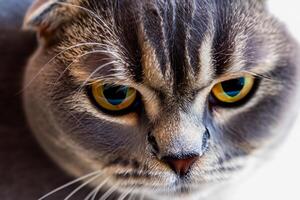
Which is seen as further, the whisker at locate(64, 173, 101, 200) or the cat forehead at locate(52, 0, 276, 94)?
the whisker at locate(64, 173, 101, 200)

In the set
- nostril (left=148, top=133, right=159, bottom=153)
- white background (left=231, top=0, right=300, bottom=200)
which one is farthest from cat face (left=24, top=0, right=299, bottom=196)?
white background (left=231, top=0, right=300, bottom=200)

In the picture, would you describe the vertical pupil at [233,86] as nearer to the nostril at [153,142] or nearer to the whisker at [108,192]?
the nostril at [153,142]

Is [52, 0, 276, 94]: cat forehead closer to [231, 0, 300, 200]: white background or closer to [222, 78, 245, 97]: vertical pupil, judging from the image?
[222, 78, 245, 97]: vertical pupil

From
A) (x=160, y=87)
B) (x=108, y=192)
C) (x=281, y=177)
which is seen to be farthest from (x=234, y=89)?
(x=281, y=177)

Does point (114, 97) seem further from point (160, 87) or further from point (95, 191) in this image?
point (95, 191)

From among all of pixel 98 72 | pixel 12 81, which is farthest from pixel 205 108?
pixel 12 81

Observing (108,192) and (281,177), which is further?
(281,177)

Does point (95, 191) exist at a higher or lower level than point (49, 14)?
lower

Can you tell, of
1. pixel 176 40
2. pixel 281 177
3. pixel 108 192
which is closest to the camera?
pixel 176 40
